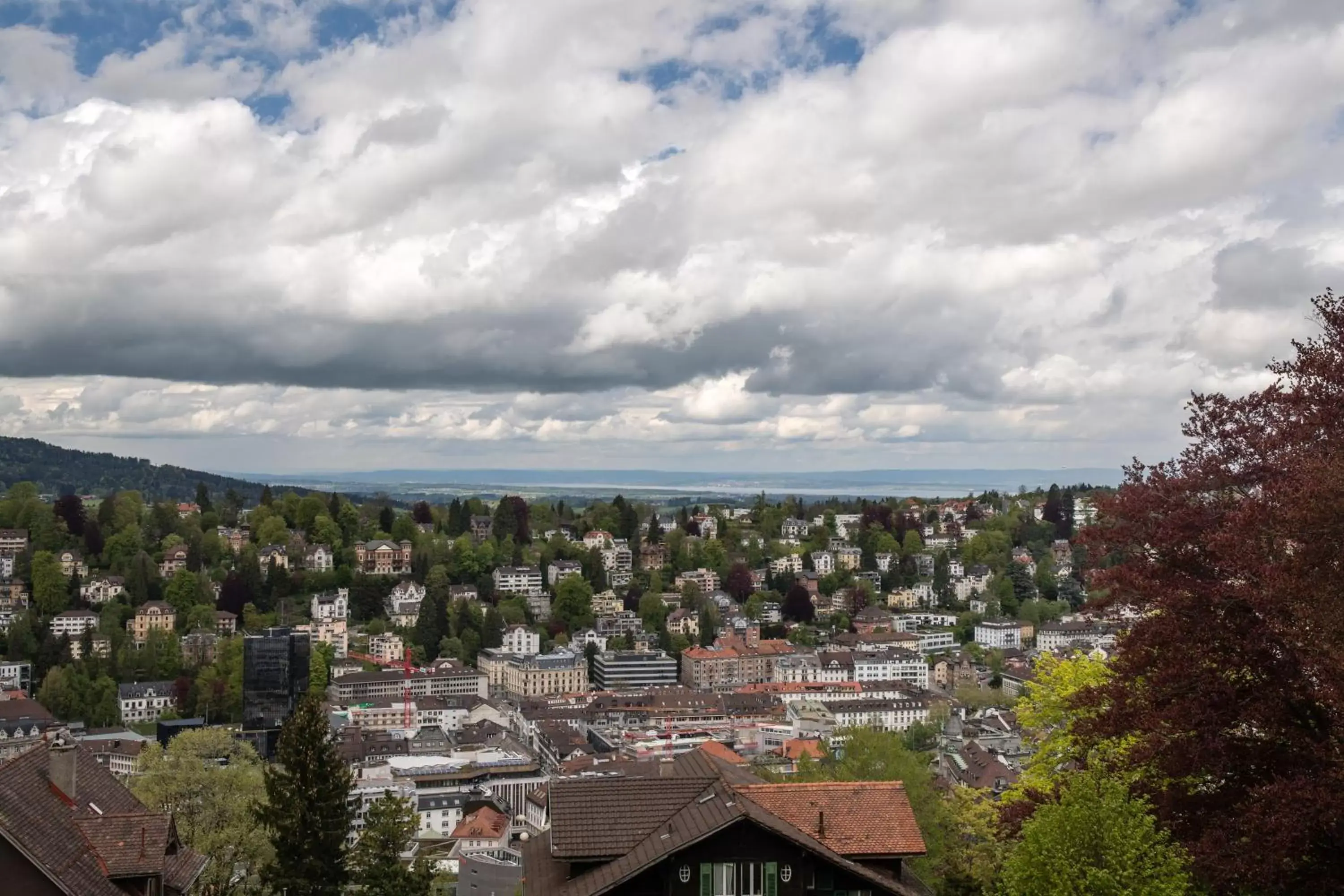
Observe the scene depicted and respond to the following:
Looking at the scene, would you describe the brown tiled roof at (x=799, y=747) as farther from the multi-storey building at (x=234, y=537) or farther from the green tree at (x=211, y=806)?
the multi-storey building at (x=234, y=537)

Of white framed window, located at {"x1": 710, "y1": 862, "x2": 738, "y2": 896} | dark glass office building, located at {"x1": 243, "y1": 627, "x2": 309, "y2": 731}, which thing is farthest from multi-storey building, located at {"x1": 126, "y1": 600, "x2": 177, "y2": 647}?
white framed window, located at {"x1": 710, "y1": 862, "x2": 738, "y2": 896}

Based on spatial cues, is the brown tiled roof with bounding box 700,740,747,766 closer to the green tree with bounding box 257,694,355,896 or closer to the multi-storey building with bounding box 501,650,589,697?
the multi-storey building with bounding box 501,650,589,697

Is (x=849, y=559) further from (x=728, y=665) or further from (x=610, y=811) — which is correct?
(x=610, y=811)

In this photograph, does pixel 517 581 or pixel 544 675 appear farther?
pixel 517 581

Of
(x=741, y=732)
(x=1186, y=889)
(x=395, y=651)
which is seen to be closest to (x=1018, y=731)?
(x=741, y=732)

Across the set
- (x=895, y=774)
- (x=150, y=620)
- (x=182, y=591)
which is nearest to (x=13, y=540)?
(x=182, y=591)
